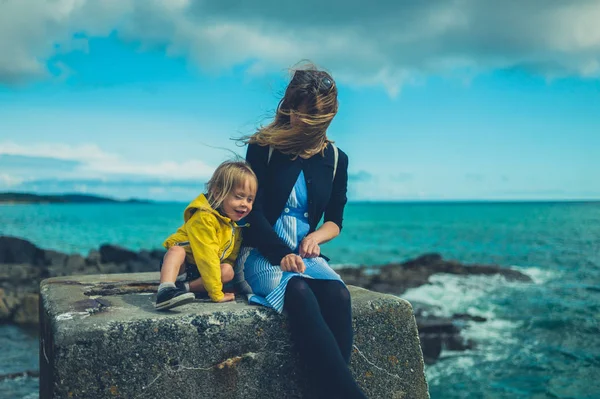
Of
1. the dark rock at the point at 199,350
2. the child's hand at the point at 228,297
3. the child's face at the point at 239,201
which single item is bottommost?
the dark rock at the point at 199,350

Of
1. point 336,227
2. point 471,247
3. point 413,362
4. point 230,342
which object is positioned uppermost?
point 336,227

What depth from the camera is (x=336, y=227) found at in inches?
Answer: 139

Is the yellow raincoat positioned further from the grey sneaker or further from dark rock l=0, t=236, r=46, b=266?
dark rock l=0, t=236, r=46, b=266

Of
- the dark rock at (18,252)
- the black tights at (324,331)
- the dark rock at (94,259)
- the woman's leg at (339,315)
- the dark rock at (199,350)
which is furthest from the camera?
the dark rock at (94,259)

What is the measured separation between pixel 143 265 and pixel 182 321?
15241 millimetres

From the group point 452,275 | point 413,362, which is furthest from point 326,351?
point 452,275

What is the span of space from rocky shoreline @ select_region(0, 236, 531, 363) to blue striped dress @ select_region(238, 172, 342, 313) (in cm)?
686

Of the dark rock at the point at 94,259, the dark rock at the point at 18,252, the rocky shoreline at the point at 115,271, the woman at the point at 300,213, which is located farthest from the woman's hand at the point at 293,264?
the dark rock at the point at 18,252

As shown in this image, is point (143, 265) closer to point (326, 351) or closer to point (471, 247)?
point (326, 351)

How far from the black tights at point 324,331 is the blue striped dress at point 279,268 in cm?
7

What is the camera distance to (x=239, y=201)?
3.18 metres

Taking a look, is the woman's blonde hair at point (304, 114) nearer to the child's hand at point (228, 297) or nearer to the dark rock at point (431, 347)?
the child's hand at point (228, 297)

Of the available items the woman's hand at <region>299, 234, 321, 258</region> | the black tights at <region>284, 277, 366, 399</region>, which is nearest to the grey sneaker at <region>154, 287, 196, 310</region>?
the black tights at <region>284, 277, 366, 399</region>

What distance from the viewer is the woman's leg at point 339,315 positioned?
291 centimetres
